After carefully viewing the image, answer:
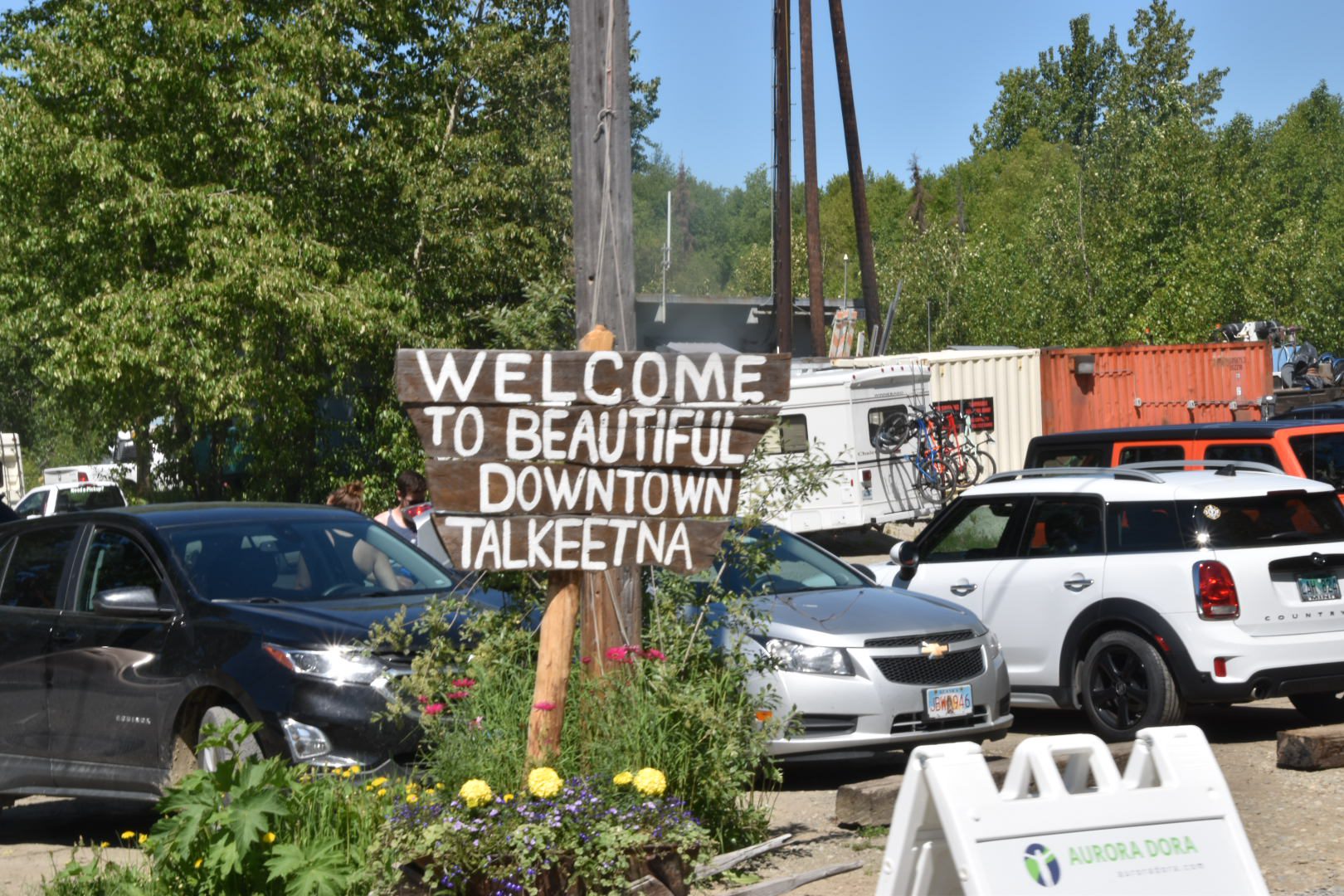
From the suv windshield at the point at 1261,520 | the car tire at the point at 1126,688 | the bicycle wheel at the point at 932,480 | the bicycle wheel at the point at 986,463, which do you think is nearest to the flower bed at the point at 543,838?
the car tire at the point at 1126,688

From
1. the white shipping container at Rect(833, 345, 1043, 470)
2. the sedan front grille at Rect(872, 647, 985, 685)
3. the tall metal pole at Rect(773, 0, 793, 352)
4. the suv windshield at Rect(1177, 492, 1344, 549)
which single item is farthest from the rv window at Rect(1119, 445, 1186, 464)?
the tall metal pole at Rect(773, 0, 793, 352)

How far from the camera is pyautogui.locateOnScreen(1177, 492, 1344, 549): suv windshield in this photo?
30.4ft

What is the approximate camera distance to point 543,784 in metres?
5.57

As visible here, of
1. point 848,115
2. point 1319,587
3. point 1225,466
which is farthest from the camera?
point 848,115

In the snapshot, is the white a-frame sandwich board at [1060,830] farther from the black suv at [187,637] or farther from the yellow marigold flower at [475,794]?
the black suv at [187,637]

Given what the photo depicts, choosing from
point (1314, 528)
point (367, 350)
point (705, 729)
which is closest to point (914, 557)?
point (1314, 528)

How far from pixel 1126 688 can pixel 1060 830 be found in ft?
19.0

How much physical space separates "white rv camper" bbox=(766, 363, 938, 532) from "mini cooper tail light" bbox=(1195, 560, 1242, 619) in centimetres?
1319

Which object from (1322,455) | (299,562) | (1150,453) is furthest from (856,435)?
(299,562)

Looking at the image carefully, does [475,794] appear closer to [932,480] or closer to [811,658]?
[811,658]

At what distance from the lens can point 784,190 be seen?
28.2 metres

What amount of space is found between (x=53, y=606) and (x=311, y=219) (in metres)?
15.6

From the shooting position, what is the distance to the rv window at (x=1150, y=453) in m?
13.0

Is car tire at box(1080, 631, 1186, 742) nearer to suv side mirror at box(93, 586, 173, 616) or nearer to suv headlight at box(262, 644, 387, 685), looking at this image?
suv headlight at box(262, 644, 387, 685)
